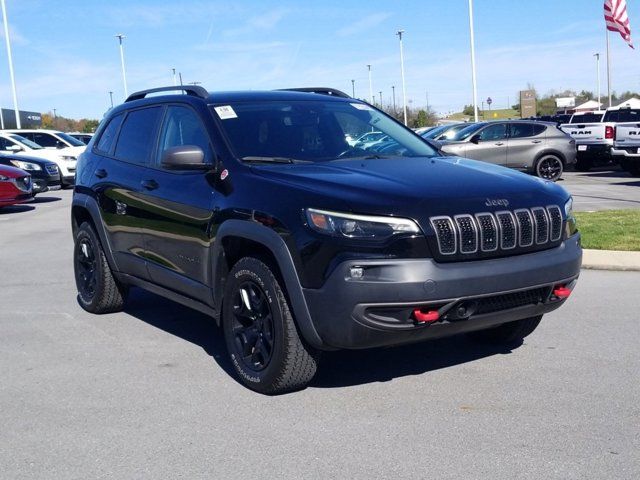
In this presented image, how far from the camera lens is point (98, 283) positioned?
6922mm

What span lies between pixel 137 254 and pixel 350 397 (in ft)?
7.64

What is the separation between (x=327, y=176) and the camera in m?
4.66

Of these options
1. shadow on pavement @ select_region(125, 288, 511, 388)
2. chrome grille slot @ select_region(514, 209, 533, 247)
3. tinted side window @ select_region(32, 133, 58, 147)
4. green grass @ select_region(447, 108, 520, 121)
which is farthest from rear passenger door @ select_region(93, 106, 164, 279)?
green grass @ select_region(447, 108, 520, 121)

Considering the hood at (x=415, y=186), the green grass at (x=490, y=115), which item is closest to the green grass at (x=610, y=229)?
the hood at (x=415, y=186)

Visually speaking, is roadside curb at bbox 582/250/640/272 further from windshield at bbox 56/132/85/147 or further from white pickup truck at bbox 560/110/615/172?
windshield at bbox 56/132/85/147

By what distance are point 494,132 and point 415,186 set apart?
1699 cm

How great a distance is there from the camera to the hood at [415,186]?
14.0ft

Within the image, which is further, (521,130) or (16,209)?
(521,130)

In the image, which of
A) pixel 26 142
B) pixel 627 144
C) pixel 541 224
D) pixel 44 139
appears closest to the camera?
pixel 541 224

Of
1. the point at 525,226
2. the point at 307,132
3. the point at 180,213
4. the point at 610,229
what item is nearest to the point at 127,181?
the point at 180,213

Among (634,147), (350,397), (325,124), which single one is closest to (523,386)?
(350,397)

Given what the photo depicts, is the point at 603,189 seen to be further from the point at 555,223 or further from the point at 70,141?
the point at 70,141

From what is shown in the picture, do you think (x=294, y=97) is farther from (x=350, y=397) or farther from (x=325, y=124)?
(x=350, y=397)

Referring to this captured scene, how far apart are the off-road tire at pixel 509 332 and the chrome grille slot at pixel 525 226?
1131 millimetres
